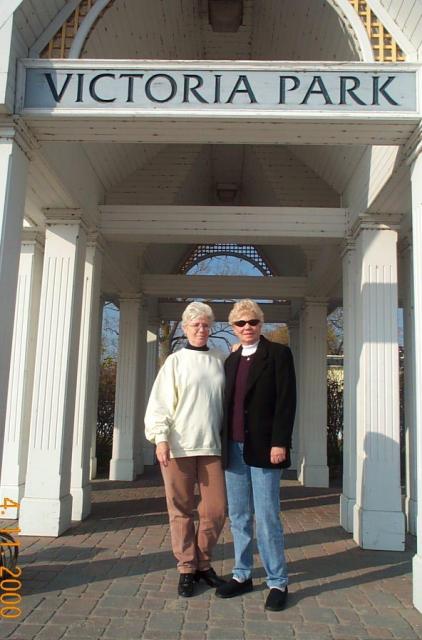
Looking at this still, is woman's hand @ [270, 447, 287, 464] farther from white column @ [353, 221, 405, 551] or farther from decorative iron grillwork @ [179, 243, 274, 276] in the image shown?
decorative iron grillwork @ [179, 243, 274, 276]

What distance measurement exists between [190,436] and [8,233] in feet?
6.25

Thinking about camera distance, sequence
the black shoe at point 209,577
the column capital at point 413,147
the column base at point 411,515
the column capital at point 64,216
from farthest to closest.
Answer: the column base at point 411,515 < the column capital at point 64,216 < the column capital at point 413,147 < the black shoe at point 209,577

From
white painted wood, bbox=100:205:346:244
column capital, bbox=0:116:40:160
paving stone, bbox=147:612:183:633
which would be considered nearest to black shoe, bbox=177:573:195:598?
paving stone, bbox=147:612:183:633

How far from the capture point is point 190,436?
A: 369cm

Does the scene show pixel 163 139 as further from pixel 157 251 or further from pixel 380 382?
pixel 157 251

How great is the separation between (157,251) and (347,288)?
530 cm

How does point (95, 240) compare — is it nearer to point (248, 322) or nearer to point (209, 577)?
point (248, 322)

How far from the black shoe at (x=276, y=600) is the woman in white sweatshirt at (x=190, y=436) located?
1.37 ft

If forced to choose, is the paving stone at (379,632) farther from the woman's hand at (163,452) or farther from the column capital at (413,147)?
the column capital at (413,147)

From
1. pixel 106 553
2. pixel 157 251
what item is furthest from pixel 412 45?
pixel 157 251

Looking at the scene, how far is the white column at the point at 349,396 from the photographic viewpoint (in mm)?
5934

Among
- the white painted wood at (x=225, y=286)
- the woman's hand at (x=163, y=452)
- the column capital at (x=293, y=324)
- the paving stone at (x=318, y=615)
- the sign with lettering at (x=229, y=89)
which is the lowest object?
the paving stone at (x=318, y=615)

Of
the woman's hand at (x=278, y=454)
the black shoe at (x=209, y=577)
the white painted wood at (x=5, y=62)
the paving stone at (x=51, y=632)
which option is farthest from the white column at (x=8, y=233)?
the woman's hand at (x=278, y=454)

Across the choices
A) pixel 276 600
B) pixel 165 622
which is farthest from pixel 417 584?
pixel 165 622
